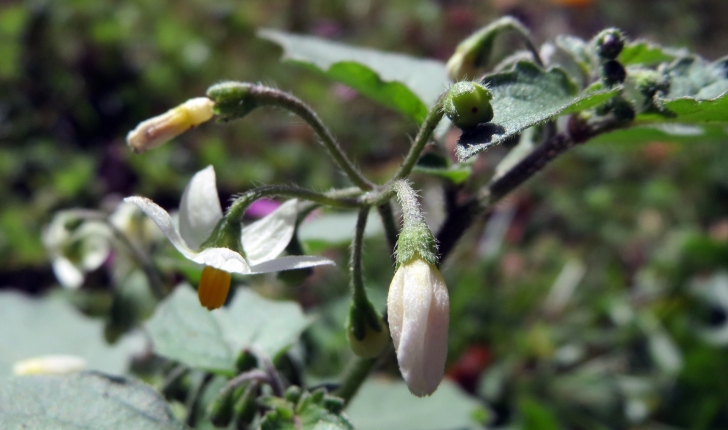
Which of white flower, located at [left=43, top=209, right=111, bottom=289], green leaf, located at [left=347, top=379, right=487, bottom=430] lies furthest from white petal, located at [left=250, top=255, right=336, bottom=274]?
white flower, located at [left=43, top=209, right=111, bottom=289]

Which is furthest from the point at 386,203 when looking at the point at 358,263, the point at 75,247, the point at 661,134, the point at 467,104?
the point at 75,247


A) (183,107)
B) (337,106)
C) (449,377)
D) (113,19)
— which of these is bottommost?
(449,377)

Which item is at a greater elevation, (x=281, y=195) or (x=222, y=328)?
(x=281, y=195)

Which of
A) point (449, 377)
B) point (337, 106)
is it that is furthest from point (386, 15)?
point (449, 377)

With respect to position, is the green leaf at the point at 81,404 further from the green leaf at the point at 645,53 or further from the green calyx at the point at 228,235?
the green leaf at the point at 645,53

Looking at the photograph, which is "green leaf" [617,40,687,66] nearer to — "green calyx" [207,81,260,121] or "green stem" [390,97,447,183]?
"green stem" [390,97,447,183]

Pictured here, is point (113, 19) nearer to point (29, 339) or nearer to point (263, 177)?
point (263, 177)

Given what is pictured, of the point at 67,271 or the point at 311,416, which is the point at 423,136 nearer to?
the point at 311,416
